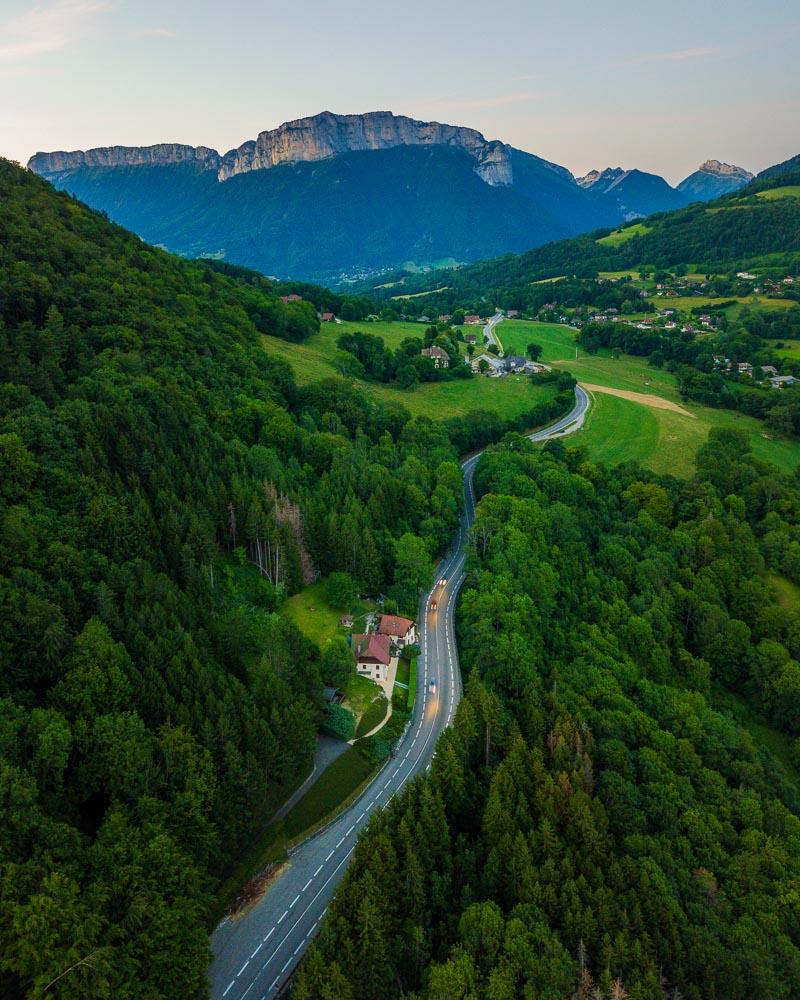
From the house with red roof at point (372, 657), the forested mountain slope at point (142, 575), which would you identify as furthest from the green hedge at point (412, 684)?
the forested mountain slope at point (142, 575)

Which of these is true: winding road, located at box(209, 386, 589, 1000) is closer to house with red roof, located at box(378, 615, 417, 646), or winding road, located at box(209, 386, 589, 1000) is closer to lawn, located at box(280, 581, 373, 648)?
house with red roof, located at box(378, 615, 417, 646)

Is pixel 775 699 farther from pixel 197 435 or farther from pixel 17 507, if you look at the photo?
pixel 17 507

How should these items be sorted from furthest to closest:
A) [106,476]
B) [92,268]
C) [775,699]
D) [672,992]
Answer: [92,268]
[775,699]
[106,476]
[672,992]

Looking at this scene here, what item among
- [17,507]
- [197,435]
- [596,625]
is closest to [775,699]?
[596,625]

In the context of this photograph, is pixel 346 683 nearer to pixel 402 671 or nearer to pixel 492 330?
pixel 402 671

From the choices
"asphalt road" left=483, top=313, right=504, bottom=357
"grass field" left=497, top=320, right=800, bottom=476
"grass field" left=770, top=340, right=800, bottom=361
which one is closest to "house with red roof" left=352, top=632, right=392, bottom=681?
"grass field" left=497, top=320, right=800, bottom=476

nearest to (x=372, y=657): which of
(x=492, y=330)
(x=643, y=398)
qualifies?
(x=643, y=398)
